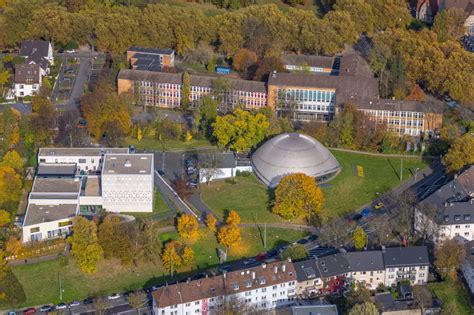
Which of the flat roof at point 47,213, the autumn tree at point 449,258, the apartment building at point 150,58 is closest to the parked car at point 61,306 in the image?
the flat roof at point 47,213

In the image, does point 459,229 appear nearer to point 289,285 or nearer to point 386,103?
point 289,285

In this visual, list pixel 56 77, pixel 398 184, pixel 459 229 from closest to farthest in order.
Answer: pixel 459 229, pixel 398 184, pixel 56 77

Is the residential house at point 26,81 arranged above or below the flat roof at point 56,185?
above

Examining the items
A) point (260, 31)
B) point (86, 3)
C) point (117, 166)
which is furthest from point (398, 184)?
point (86, 3)

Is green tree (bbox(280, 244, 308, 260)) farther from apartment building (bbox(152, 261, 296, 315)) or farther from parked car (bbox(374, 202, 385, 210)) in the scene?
parked car (bbox(374, 202, 385, 210))

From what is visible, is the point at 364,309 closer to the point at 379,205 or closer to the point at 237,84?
the point at 379,205

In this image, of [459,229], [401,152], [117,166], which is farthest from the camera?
[401,152]

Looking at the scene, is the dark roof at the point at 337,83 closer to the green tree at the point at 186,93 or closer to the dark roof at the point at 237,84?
the dark roof at the point at 237,84
